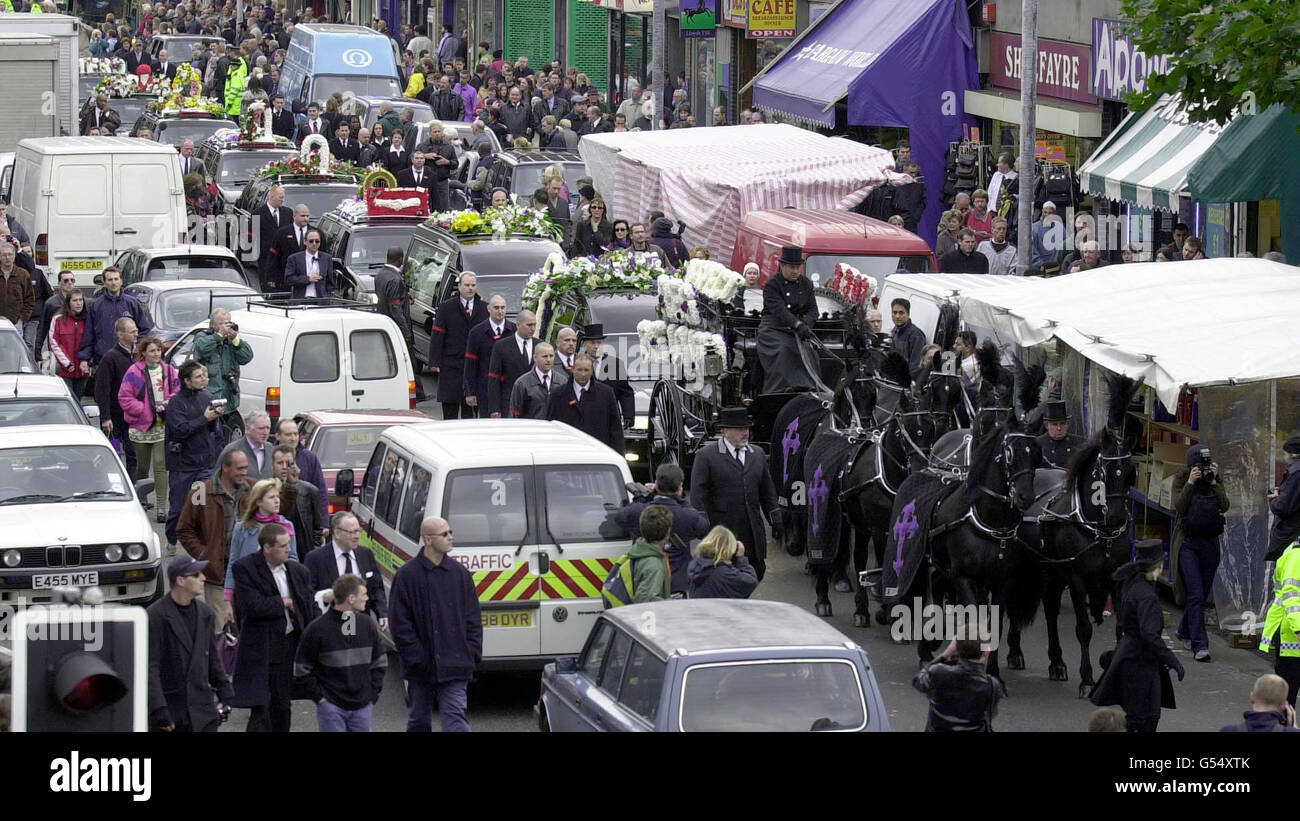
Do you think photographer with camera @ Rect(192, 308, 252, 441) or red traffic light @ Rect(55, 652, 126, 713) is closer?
red traffic light @ Rect(55, 652, 126, 713)

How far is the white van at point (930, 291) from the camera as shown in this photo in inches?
738

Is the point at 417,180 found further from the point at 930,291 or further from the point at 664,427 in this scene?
the point at 664,427

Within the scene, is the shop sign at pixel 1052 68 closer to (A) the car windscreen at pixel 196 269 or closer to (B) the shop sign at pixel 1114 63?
(B) the shop sign at pixel 1114 63

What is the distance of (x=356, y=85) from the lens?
4441cm

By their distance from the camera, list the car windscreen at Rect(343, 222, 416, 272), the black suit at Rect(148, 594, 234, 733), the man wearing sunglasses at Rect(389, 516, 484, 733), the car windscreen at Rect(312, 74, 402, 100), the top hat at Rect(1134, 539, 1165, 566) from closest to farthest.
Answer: the black suit at Rect(148, 594, 234, 733), the man wearing sunglasses at Rect(389, 516, 484, 733), the top hat at Rect(1134, 539, 1165, 566), the car windscreen at Rect(343, 222, 416, 272), the car windscreen at Rect(312, 74, 402, 100)

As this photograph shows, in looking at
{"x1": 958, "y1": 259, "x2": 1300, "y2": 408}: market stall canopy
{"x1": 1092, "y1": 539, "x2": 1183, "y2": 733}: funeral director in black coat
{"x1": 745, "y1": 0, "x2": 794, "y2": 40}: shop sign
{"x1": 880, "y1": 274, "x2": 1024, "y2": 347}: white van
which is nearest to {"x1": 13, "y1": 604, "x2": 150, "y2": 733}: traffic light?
{"x1": 1092, "y1": 539, "x2": 1183, "y2": 733}: funeral director in black coat

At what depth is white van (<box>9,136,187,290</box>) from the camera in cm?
2591

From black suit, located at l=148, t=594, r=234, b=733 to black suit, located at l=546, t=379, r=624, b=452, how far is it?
6.70m

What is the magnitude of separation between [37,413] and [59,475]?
1.80m

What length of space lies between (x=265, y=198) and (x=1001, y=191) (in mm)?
9812

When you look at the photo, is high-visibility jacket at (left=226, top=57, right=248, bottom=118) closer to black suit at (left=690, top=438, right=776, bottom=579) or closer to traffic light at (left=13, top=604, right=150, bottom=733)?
black suit at (left=690, top=438, right=776, bottom=579)

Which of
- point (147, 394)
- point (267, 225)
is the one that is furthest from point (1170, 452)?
point (267, 225)
